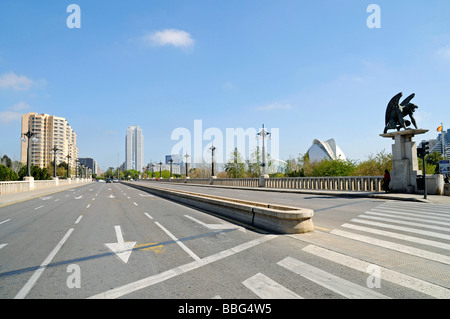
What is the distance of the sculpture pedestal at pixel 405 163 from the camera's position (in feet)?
67.7

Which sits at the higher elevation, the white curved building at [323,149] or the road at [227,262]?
the white curved building at [323,149]

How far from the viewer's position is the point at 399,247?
675 cm

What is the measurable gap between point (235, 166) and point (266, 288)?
8127 cm

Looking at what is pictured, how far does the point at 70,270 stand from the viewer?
5.39m

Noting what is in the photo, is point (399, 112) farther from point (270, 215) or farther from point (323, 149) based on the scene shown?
point (323, 149)

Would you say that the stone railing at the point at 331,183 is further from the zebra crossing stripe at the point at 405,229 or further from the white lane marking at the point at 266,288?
the white lane marking at the point at 266,288

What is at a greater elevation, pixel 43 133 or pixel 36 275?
pixel 43 133

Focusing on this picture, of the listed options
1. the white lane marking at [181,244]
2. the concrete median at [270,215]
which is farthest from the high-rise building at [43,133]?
the white lane marking at [181,244]

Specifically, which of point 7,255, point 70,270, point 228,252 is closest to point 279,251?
point 228,252

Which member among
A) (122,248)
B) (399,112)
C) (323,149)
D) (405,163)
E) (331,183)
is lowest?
(122,248)

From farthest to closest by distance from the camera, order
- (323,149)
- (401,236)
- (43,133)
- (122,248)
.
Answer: (43,133) < (323,149) < (401,236) < (122,248)

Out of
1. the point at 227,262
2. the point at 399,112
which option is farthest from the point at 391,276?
the point at 399,112

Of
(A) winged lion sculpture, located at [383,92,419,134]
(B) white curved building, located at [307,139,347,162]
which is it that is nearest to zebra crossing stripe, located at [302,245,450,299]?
(A) winged lion sculpture, located at [383,92,419,134]

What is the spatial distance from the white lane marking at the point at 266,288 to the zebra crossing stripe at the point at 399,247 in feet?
12.4
